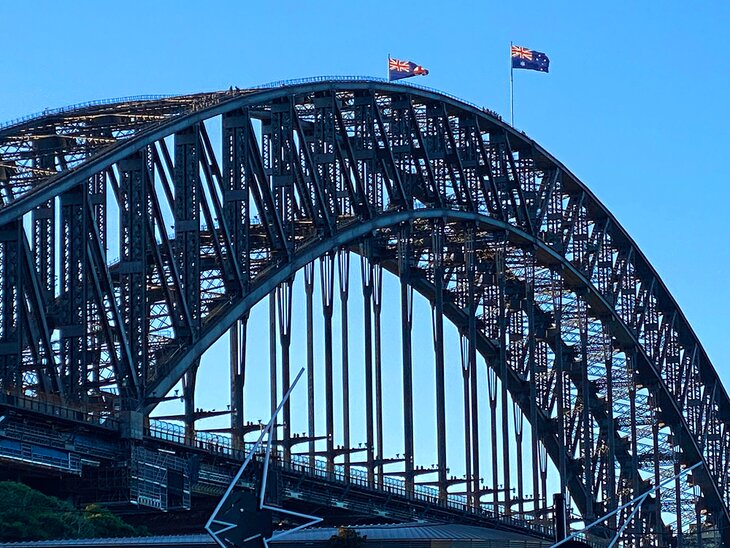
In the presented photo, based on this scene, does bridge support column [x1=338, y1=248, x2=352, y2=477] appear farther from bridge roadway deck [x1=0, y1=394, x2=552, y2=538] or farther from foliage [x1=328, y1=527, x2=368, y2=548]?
foliage [x1=328, y1=527, x2=368, y2=548]

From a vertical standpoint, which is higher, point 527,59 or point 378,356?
point 527,59

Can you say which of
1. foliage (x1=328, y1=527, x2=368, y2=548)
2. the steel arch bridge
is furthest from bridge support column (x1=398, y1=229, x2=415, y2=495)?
foliage (x1=328, y1=527, x2=368, y2=548)

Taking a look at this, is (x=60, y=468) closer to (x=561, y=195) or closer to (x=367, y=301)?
(x=367, y=301)

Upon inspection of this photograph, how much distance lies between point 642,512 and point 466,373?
1418 inches

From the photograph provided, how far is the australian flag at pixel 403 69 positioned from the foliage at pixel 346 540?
61.3 metres

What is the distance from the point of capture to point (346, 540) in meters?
98.8

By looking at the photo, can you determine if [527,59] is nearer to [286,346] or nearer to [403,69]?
[403,69]

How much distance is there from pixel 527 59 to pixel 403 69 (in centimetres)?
1503

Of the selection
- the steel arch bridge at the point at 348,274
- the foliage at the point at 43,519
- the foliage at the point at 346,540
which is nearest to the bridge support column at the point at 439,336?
the steel arch bridge at the point at 348,274

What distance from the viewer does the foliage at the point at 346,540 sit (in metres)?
98.5

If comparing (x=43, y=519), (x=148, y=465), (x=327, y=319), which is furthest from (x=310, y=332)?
(x=43, y=519)

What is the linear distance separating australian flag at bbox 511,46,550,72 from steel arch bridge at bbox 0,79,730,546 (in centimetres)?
563

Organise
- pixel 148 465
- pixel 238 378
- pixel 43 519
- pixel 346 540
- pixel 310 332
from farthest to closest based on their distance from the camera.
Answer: pixel 310 332
pixel 238 378
pixel 148 465
pixel 43 519
pixel 346 540

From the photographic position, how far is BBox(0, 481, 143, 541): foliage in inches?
4048
